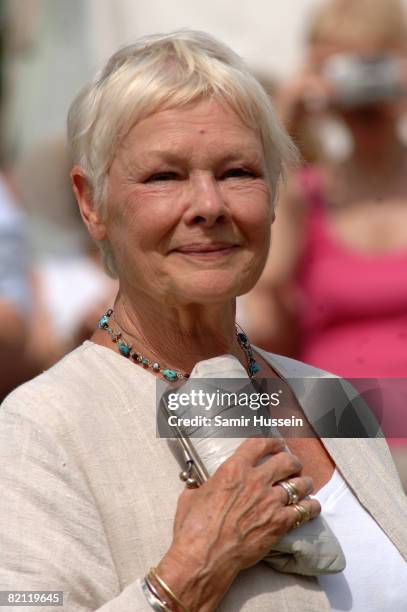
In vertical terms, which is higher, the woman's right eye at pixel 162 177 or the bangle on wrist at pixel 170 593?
the woman's right eye at pixel 162 177

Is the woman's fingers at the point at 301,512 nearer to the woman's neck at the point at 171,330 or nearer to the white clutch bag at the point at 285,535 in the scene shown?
the white clutch bag at the point at 285,535

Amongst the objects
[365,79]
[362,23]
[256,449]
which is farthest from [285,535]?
[362,23]

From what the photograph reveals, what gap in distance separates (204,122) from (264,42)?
11.7ft

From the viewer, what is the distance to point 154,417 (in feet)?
8.23

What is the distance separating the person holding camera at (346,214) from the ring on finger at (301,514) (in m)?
1.64

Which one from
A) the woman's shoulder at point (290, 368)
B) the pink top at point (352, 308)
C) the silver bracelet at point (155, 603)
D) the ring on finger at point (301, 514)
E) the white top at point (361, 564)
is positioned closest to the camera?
the silver bracelet at point (155, 603)

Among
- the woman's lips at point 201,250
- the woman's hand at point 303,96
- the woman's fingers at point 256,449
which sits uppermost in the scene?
the woman's lips at point 201,250

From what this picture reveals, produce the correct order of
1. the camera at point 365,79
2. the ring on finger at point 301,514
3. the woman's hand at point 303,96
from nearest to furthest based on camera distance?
the ring on finger at point 301,514, the camera at point 365,79, the woman's hand at point 303,96

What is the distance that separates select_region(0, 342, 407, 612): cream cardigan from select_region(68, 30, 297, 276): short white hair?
0.41m

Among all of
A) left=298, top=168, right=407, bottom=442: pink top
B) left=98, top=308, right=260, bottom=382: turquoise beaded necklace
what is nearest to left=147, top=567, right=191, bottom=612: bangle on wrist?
left=98, top=308, right=260, bottom=382: turquoise beaded necklace

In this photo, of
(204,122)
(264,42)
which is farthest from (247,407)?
(264,42)

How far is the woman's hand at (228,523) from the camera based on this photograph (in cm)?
225

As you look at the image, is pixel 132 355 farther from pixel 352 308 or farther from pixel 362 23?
pixel 362 23

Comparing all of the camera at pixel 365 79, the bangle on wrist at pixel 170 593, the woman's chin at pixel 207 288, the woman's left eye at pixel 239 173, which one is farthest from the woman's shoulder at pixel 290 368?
the camera at pixel 365 79
